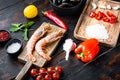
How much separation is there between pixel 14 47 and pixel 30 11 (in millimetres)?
328

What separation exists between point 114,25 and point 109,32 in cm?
8

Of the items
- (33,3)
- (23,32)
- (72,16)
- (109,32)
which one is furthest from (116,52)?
(33,3)

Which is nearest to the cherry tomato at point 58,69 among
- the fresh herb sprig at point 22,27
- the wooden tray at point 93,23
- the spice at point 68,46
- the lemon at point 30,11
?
the spice at point 68,46

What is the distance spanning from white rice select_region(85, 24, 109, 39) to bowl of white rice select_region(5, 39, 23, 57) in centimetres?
49

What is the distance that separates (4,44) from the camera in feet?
5.30

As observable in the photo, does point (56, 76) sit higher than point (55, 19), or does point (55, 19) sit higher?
point (55, 19)

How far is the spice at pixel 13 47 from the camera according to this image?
1.52m

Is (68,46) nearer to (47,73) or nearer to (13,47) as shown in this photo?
(47,73)

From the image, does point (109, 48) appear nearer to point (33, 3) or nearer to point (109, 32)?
point (109, 32)

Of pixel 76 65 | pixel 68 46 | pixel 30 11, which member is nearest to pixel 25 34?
pixel 30 11

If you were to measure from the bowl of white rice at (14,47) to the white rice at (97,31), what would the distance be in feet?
1.61

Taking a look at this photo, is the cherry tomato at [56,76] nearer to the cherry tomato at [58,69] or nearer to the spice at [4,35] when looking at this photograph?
the cherry tomato at [58,69]

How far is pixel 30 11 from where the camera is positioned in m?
1.71

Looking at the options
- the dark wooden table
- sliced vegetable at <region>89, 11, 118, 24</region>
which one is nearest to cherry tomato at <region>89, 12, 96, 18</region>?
sliced vegetable at <region>89, 11, 118, 24</region>
